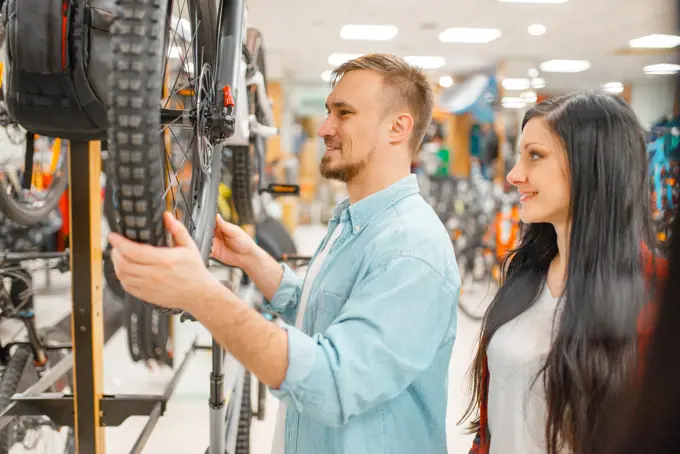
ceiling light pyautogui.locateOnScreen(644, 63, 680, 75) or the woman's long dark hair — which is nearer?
ceiling light pyautogui.locateOnScreen(644, 63, 680, 75)

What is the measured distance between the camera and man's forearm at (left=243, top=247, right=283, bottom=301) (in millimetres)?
1272

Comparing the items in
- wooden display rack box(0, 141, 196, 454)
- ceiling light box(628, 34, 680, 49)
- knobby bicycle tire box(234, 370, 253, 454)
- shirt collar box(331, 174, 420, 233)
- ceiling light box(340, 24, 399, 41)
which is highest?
ceiling light box(340, 24, 399, 41)

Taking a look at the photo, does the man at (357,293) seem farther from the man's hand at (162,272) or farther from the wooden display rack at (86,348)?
the wooden display rack at (86,348)

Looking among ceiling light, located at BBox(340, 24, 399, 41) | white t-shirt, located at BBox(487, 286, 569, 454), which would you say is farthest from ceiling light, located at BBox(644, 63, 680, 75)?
ceiling light, located at BBox(340, 24, 399, 41)

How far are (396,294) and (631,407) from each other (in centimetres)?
54

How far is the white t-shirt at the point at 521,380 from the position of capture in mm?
933

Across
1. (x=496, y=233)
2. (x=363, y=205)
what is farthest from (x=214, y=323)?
(x=496, y=233)

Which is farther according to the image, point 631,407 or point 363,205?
point 363,205

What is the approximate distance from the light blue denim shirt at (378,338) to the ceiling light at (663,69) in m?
0.56

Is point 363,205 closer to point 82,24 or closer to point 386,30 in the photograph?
point 82,24

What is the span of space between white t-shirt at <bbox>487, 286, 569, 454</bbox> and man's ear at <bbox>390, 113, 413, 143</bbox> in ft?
1.34

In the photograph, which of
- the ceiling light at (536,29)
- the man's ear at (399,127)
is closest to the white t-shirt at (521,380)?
the man's ear at (399,127)

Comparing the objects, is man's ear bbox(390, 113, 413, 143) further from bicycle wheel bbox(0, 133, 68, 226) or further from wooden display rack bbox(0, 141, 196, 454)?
bicycle wheel bbox(0, 133, 68, 226)

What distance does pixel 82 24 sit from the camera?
1.05m
